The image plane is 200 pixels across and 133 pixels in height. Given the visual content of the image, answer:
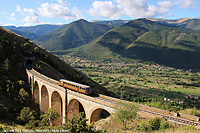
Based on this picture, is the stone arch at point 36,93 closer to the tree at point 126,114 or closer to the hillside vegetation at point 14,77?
the hillside vegetation at point 14,77

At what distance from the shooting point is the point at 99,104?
26891 mm

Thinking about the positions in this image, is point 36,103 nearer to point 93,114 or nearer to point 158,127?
point 93,114

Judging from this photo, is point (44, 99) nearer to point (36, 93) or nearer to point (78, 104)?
A: point (36, 93)

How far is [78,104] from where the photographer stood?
34750 mm

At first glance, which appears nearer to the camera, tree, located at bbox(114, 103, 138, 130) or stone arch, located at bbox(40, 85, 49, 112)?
tree, located at bbox(114, 103, 138, 130)

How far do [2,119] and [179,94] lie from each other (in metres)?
105

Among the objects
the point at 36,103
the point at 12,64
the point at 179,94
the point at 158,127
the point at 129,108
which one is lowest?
the point at 179,94

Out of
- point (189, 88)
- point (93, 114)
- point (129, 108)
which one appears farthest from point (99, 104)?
point (189, 88)

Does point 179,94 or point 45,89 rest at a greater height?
point 45,89

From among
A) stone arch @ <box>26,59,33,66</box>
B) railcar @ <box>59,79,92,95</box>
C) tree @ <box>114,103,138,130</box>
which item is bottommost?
tree @ <box>114,103,138,130</box>

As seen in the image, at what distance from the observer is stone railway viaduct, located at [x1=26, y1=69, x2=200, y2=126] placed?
23234 millimetres

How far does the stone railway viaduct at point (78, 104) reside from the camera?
23.2 metres

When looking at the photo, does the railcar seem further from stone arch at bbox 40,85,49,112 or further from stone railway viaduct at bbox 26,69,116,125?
stone arch at bbox 40,85,49,112

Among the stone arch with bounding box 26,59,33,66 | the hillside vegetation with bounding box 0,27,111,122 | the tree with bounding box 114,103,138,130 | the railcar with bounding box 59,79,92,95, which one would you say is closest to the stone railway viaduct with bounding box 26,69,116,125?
the railcar with bounding box 59,79,92,95
